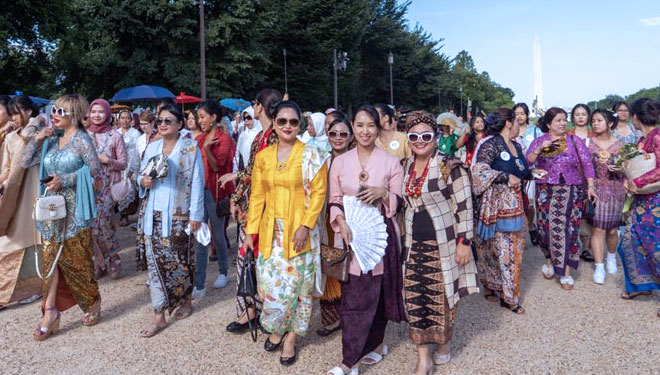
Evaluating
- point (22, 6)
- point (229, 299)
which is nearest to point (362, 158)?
point (229, 299)

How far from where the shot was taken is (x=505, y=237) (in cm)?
470

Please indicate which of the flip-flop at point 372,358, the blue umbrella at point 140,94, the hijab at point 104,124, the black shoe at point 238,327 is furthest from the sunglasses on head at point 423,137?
the blue umbrella at point 140,94

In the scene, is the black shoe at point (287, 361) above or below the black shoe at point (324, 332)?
below

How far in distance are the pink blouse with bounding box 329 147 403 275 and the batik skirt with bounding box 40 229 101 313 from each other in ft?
7.75

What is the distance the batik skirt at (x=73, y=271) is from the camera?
4121mm

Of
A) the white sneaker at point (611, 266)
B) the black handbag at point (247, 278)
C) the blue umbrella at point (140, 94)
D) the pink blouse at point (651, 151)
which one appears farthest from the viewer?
the blue umbrella at point (140, 94)

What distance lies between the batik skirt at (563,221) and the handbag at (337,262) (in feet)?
9.93

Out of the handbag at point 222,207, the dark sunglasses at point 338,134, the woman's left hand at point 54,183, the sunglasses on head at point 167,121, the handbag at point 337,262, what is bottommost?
the handbag at point 337,262

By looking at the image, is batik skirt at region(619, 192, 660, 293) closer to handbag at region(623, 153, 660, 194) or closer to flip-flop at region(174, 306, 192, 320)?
handbag at region(623, 153, 660, 194)

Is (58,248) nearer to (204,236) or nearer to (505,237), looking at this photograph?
(204,236)

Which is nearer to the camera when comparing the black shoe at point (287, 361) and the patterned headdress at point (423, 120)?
the patterned headdress at point (423, 120)

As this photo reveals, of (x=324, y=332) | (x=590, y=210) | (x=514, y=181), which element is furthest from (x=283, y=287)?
(x=590, y=210)

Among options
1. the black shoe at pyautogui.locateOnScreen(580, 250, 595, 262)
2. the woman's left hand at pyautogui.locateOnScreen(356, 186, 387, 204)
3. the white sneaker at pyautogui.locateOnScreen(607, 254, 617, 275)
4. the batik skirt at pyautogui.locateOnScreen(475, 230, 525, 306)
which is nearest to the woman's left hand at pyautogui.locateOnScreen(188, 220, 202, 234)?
the woman's left hand at pyautogui.locateOnScreen(356, 186, 387, 204)

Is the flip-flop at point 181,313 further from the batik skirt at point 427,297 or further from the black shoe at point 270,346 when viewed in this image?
the batik skirt at point 427,297
